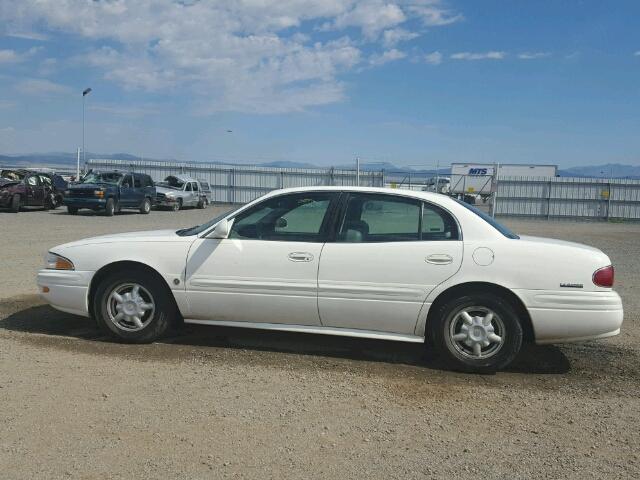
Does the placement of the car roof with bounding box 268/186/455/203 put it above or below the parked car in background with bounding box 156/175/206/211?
below

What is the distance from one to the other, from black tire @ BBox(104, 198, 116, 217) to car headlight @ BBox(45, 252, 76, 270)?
731 inches

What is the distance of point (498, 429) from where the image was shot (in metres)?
4.05

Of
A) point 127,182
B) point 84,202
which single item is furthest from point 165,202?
point 84,202

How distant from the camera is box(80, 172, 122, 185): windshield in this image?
24.5m

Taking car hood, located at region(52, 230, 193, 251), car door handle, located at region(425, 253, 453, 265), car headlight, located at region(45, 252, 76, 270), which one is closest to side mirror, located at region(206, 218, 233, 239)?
car hood, located at region(52, 230, 193, 251)

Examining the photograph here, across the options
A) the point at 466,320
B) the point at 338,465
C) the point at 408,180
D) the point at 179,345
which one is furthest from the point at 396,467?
the point at 408,180

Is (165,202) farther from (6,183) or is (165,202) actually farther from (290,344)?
(290,344)

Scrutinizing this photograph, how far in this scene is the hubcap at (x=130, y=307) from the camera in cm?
568

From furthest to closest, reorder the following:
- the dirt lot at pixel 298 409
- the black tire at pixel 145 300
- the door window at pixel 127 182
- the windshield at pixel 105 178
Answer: the door window at pixel 127 182
the windshield at pixel 105 178
the black tire at pixel 145 300
the dirt lot at pixel 298 409

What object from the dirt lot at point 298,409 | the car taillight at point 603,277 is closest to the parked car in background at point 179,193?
the dirt lot at point 298,409

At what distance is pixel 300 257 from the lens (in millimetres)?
5367

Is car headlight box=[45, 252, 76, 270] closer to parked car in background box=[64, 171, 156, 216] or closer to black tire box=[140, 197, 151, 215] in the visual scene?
parked car in background box=[64, 171, 156, 216]

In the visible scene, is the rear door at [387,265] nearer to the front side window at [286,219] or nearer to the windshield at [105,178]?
the front side window at [286,219]

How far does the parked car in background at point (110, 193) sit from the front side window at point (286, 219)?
19.4 m
